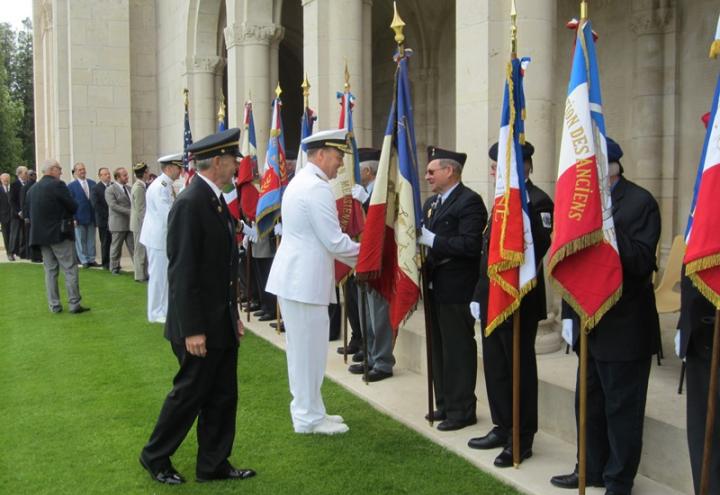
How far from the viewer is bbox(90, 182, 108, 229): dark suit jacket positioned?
15.6 m

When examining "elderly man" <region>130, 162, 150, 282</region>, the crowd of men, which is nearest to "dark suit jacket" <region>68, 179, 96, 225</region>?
"elderly man" <region>130, 162, 150, 282</region>

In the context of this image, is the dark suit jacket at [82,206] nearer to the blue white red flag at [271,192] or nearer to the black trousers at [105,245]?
the black trousers at [105,245]

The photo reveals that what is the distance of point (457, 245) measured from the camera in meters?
5.30

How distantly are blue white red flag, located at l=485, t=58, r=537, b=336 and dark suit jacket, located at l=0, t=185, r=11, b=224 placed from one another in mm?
16248

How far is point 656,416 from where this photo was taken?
4.50 m

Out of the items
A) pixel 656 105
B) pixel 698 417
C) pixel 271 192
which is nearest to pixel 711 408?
pixel 698 417

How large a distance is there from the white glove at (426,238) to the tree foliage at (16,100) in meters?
47.6

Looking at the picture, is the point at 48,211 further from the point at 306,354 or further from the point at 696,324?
the point at 696,324

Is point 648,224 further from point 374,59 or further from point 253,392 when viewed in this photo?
point 374,59

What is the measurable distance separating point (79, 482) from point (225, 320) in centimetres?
135

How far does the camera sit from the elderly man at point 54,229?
10008 millimetres

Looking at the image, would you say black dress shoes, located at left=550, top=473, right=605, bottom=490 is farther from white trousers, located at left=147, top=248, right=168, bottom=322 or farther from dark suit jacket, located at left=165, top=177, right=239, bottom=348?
white trousers, located at left=147, top=248, right=168, bottom=322

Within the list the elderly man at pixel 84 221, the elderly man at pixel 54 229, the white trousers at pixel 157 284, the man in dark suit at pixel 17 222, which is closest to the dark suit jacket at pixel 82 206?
the elderly man at pixel 84 221

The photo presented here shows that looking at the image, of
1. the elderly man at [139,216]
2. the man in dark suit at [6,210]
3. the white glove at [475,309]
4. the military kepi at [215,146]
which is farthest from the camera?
the man in dark suit at [6,210]
